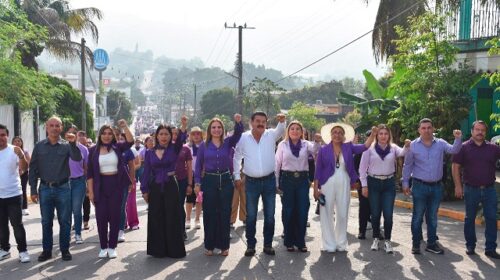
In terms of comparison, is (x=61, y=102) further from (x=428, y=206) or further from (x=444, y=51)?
(x=428, y=206)

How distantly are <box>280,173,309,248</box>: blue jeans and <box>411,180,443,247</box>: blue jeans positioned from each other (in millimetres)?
1491

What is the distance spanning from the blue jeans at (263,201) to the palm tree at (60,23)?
693 inches

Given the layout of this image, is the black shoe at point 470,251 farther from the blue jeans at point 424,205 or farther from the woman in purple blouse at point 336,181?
the woman in purple blouse at point 336,181

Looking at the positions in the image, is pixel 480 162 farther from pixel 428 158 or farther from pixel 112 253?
pixel 112 253

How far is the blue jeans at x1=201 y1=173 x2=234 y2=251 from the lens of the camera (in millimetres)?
7516

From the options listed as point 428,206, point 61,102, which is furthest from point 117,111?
point 428,206

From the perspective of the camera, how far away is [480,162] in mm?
7410

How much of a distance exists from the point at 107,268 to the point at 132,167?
5.14 ft

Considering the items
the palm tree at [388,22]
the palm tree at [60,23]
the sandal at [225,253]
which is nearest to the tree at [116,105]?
the palm tree at [60,23]

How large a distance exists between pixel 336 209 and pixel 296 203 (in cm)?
56

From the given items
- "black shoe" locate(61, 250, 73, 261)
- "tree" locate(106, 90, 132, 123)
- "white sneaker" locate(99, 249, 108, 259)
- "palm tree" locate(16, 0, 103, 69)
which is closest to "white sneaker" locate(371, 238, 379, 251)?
→ "white sneaker" locate(99, 249, 108, 259)

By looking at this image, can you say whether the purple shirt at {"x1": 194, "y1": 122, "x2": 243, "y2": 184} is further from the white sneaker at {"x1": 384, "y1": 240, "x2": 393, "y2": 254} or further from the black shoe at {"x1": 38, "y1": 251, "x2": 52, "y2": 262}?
the white sneaker at {"x1": 384, "y1": 240, "x2": 393, "y2": 254}

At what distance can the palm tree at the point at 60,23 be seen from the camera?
2342cm

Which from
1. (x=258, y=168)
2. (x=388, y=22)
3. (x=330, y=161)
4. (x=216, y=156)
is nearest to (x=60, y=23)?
(x=388, y=22)
